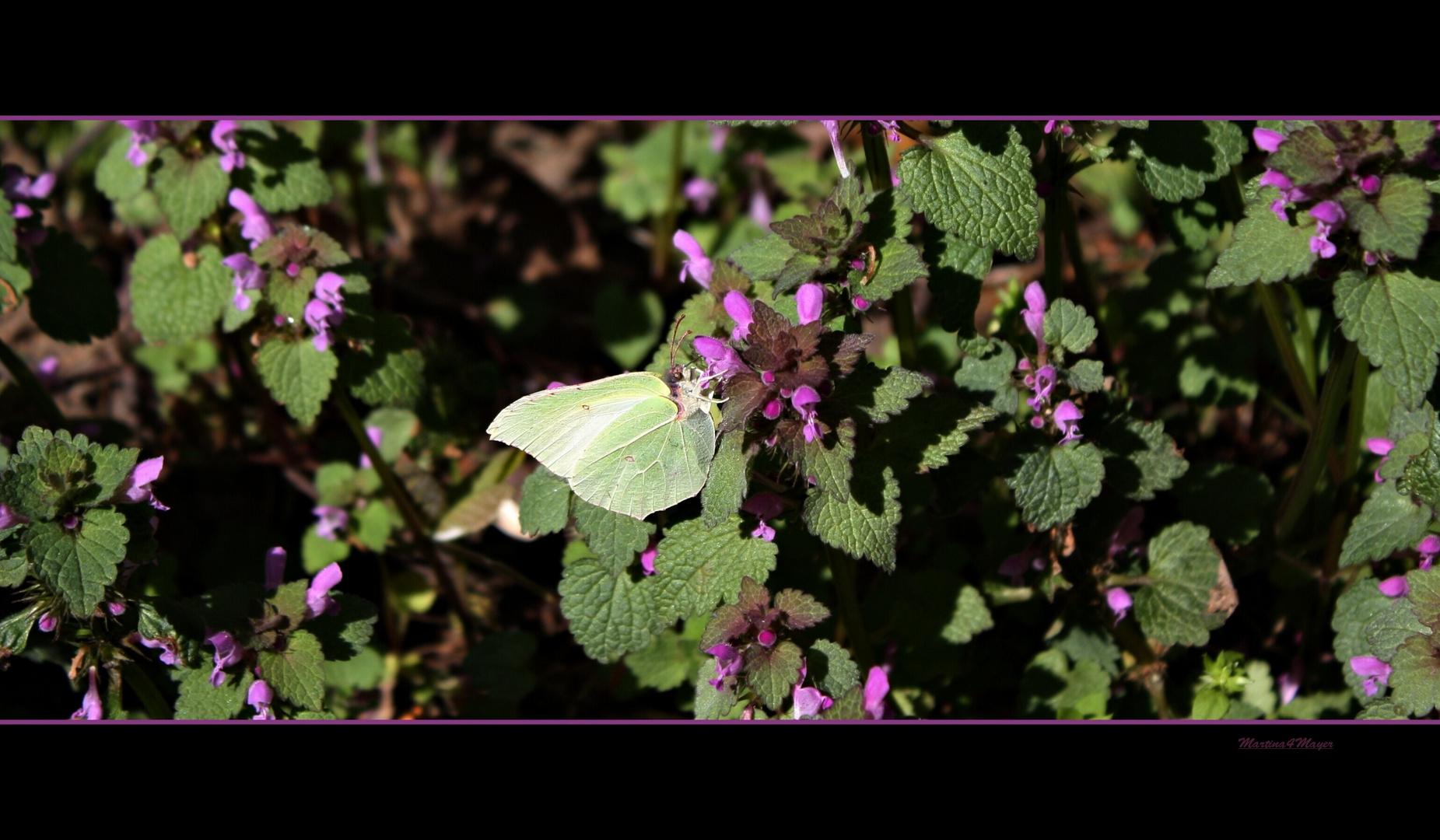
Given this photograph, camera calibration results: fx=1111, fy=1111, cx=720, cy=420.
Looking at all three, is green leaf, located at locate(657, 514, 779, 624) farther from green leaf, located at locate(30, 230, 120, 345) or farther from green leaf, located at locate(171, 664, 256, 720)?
green leaf, located at locate(30, 230, 120, 345)

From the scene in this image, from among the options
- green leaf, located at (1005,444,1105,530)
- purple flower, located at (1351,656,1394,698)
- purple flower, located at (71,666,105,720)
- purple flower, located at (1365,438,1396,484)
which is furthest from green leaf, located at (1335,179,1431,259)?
purple flower, located at (71,666,105,720)

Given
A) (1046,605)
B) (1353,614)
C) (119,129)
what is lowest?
(1046,605)

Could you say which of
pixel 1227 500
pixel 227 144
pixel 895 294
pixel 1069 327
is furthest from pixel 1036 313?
pixel 227 144

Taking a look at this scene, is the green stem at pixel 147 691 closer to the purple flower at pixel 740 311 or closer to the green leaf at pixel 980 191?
the purple flower at pixel 740 311

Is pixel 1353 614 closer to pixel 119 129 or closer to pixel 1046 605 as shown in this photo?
pixel 1046 605

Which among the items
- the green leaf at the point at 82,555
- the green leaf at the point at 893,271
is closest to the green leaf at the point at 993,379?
the green leaf at the point at 893,271

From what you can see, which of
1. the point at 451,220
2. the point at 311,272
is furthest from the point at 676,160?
the point at 311,272

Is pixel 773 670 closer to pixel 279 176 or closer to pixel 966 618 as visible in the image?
pixel 966 618
